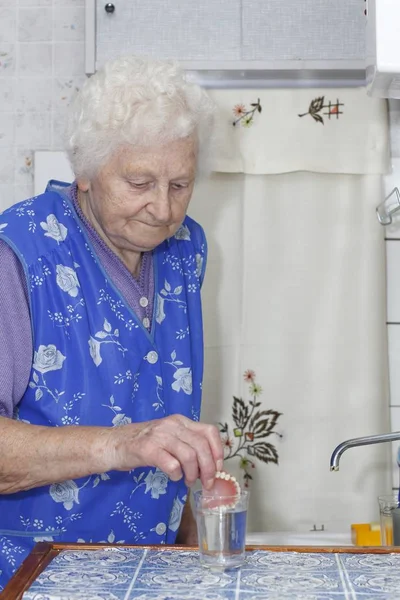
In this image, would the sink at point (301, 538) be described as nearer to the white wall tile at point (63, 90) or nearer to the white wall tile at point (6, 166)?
the white wall tile at point (6, 166)

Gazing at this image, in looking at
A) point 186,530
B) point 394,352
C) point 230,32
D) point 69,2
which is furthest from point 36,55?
point 186,530

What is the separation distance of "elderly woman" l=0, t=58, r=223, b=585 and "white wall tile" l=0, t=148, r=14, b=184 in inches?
32.5

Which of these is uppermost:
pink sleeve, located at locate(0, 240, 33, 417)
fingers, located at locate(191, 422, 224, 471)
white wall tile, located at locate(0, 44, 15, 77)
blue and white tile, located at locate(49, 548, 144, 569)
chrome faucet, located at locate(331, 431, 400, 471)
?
white wall tile, located at locate(0, 44, 15, 77)

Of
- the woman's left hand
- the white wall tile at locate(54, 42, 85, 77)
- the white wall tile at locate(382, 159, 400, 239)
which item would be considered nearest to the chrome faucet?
the woman's left hand

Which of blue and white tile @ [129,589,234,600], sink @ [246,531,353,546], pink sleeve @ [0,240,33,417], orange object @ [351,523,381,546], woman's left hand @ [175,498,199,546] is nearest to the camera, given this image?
blue and white tile @ [129,589,234,600]

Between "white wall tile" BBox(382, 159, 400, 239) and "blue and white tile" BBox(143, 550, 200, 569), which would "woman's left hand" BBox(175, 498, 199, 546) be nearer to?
"blue and white tile" BBox(143, 550, 200, 569)

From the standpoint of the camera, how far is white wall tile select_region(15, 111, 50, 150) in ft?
7.43

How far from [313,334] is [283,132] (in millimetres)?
531

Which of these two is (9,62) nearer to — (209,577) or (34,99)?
(34,99)

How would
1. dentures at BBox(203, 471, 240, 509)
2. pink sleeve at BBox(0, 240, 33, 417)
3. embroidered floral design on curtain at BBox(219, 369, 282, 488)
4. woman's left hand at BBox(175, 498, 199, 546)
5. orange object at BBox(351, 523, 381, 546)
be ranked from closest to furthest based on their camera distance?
dentures at BBox(203, 471, 240, 509)
pink sleeve at BBox(0, 240, 33, 417)
woman's left hand at BBox(175, 498, 199, 546)
orange object at BBox(351, 523, 381, 546)
embroidered floral design on curtain at BBox(219, 369, 282, 488)

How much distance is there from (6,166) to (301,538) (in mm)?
1253

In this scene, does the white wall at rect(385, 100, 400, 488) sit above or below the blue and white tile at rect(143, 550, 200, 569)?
above

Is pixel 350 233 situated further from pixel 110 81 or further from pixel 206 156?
pixel 110 81

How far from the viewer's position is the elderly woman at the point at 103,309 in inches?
49.7
